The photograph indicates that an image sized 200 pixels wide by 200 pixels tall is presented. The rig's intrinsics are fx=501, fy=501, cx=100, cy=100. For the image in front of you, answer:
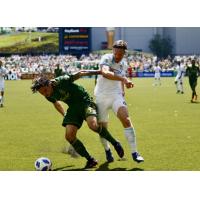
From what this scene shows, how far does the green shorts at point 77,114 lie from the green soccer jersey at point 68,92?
8 cm

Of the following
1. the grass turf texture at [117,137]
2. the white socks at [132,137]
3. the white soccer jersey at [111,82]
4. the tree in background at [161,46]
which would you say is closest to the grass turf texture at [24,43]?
the tree in background at [161,46]

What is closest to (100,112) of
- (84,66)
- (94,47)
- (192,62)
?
(192,62)

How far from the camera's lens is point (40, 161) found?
7.09 metres

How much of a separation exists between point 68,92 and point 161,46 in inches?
735

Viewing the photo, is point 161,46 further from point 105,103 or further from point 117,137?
point 105,103

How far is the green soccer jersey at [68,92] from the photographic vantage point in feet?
23.6

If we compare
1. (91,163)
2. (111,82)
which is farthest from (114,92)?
(91,163)

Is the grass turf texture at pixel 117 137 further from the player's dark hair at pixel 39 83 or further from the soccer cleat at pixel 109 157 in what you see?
the player's dark hair at pixel 39 83

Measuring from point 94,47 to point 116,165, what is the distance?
33815mm

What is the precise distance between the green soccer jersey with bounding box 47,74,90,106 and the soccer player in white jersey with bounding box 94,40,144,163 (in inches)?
13.3

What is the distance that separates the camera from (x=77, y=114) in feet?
24.0

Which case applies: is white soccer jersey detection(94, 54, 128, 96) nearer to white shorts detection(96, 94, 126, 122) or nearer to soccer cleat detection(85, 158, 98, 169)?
white shorts detection(96, 94, 126, 122)
